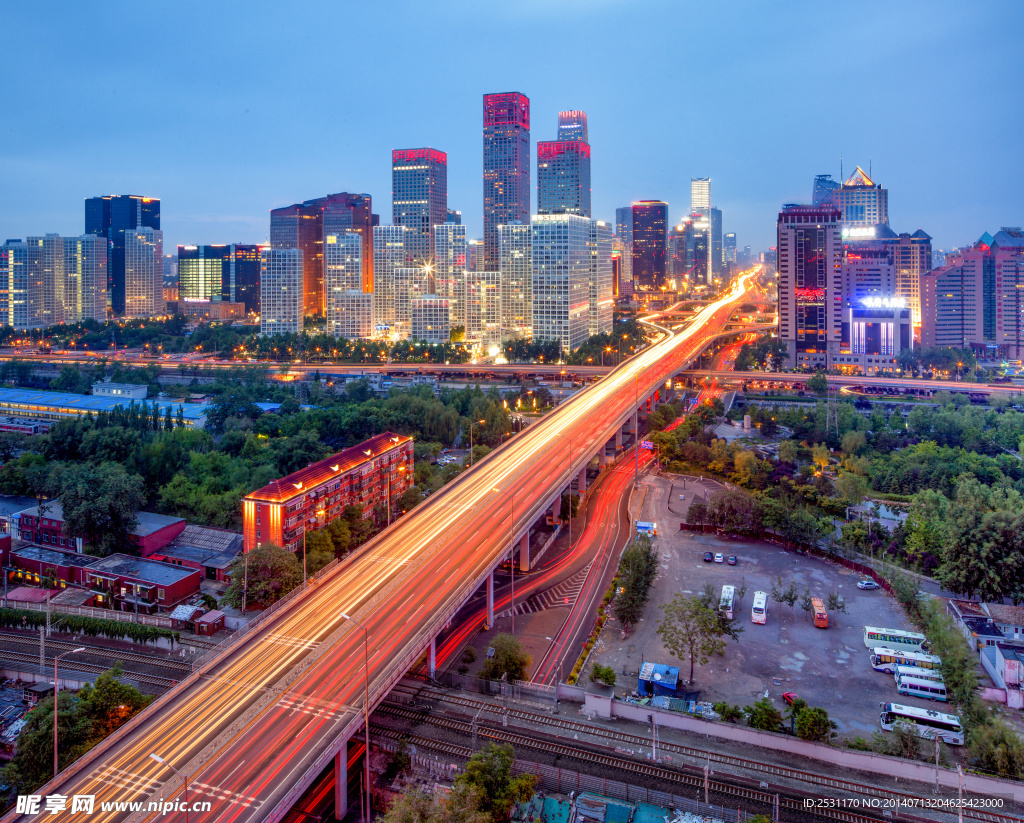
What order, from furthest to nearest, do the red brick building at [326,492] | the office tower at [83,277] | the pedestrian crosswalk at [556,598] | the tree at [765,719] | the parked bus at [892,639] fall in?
the office tower at [83,277], the red brick building at [326,492], the pedestrian crosswalk at [556,598], the parked bus at [892,639], the tree at [765,719]

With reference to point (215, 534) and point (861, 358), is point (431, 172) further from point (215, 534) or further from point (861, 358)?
point (215, 534)

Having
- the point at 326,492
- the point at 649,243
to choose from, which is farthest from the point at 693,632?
the point at 649,243

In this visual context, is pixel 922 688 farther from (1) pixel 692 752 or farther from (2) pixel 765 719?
(1) pixel 692 752

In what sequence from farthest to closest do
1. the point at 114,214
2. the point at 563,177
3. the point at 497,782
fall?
the point at 114,214 < the point at 563,177 < the point at 497,782

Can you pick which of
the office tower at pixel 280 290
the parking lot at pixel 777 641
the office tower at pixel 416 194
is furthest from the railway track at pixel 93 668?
the office tower at pixel 416 194

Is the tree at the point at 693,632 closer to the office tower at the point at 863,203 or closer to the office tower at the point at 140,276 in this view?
the office tower at the point at 863,203

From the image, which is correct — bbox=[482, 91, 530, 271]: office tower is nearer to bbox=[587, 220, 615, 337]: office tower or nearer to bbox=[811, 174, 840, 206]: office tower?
bbox=[587, 220, 615, 337]: office tower

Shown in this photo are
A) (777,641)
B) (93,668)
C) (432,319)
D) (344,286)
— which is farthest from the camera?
(344,286)
